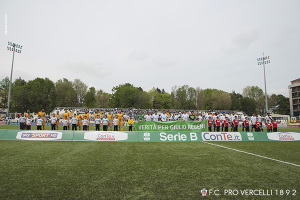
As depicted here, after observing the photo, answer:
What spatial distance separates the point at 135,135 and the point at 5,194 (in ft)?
27.8

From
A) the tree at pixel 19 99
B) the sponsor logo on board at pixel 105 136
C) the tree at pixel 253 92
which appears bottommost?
the sponsor logo on board at pixel 105 136

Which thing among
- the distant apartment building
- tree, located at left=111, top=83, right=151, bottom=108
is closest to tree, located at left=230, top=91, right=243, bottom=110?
the distant apartment building

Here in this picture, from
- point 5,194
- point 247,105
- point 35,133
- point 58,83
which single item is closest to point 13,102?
point 58,83

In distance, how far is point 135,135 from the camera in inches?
448

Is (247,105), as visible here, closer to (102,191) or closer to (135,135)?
(135,135)

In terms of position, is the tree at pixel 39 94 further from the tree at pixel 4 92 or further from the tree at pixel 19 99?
the tree at pixel 4 92

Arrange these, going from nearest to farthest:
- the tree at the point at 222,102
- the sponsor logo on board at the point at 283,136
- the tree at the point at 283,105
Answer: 1. the sponsor logo on board at the point at 283,136
2. the tree at the point at 222,102
3. the tree at the point at 283,105

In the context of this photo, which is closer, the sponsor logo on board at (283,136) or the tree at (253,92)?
the sponsor logo on board at (283,136)

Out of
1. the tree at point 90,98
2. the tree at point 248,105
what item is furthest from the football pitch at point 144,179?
the tree at point 248,105

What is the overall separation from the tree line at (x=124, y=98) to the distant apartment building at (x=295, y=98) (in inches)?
270

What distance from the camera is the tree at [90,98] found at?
6512 centimetres

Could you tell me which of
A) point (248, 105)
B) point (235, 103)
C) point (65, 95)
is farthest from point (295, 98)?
point (65, 95)

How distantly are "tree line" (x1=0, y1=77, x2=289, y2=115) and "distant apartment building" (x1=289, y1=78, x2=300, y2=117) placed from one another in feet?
22.5

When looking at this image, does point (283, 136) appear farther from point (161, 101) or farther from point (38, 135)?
point (161, 101)
